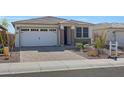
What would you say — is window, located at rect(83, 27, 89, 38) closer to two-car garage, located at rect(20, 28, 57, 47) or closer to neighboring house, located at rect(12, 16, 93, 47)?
neighboring house, located at rect(12, 16, 93, 47)

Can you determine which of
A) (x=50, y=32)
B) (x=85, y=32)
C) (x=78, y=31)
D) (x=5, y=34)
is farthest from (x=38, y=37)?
(x=85, y=32)

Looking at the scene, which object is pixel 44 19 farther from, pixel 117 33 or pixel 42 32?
pixel 117 33

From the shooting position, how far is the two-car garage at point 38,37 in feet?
81.7

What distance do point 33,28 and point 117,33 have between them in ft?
40.0

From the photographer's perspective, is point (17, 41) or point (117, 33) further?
point (117, 33)

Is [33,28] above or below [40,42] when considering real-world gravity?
above

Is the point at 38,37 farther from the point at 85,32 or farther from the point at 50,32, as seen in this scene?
the point at 85,32

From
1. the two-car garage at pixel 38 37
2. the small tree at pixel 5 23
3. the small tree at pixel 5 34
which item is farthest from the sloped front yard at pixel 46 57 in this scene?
the small tree at pixel 5 23

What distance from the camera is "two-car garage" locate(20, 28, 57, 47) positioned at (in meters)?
24.9

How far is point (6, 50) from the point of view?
17.4 metres

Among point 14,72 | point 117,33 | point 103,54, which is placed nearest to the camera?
point 14,72

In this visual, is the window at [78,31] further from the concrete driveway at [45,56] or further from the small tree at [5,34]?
the small tree at [5,34]

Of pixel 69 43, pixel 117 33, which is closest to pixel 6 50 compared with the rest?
pixel 69 43

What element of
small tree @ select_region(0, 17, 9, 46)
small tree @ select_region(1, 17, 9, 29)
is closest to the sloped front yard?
small tree @ select_region(0, 17, 9, 46)
